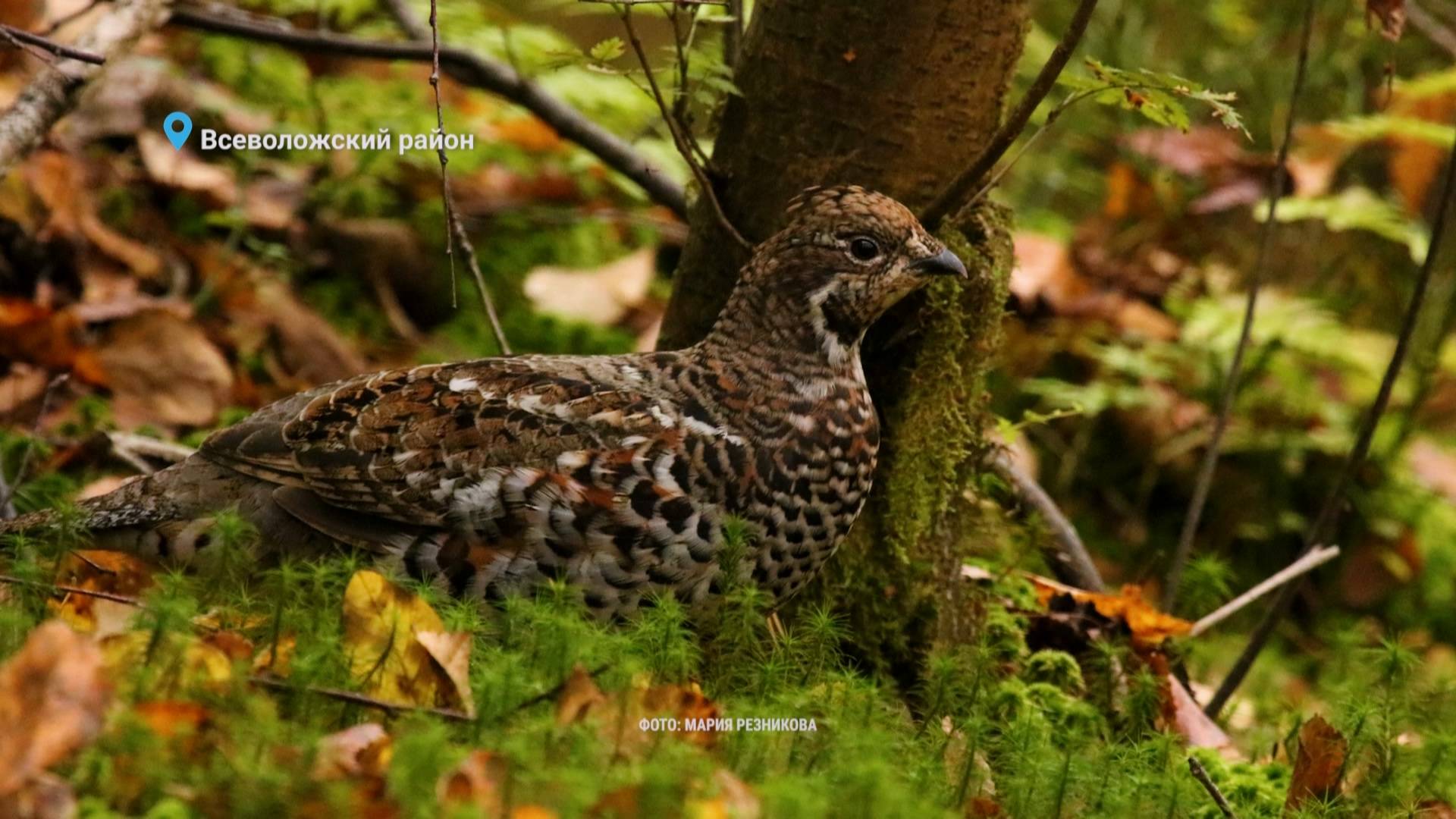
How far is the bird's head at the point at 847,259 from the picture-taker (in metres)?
4.39

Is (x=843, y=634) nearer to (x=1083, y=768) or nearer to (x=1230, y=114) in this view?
(x=1083, y=768)

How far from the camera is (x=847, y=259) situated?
4438mm

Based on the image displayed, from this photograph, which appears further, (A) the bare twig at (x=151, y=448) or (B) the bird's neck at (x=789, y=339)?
(A) the bare twig at (x=151, y=448)

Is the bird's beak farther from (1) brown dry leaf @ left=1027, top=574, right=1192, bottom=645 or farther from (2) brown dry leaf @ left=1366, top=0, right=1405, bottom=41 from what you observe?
(1) brown dry leaf @ left=1027, top=574, right=1192, bottom=645

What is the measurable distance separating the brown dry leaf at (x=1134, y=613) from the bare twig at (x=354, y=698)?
105 inches

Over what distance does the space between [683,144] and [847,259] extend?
582 millimetres

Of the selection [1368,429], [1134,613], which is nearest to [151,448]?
[1134,613]

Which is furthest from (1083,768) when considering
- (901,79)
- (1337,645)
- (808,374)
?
(1337,645)

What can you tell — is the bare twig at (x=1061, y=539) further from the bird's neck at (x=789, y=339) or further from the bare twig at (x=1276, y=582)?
the bird's neck at (x=789, y=339)

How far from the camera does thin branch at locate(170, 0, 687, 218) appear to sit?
5406 mm

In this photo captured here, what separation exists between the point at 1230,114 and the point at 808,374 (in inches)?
51.6

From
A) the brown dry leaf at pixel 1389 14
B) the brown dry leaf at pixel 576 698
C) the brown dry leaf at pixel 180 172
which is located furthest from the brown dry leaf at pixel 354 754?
the brown dry leaf at pixel 180 172

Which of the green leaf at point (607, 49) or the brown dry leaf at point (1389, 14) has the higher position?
the brown dry leaf at point (1389, 14)

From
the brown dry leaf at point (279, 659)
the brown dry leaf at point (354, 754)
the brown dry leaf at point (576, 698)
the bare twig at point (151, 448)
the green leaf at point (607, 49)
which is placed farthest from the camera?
the bare twig at point (151, 448)
